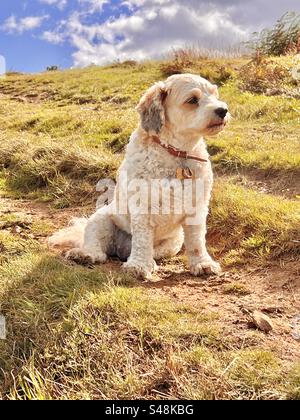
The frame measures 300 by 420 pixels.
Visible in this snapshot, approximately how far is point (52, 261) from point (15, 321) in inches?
38.1

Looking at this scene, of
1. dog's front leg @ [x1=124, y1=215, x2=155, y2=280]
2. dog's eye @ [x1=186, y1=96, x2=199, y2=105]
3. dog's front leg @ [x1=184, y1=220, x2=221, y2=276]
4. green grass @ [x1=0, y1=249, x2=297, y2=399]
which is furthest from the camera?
dog's front leg @ [x1=184, y1=220, x2=221, y2=276]

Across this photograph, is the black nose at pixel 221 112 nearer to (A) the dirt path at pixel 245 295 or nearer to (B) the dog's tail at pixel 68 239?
(A) the dirt path at pixel 245 295

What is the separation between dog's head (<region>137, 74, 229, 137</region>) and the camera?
4488 millimetres

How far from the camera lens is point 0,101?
17.2 m

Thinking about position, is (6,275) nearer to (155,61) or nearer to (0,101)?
(0,101)

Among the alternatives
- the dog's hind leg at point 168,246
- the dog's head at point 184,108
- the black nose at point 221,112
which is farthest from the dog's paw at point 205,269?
the black nose at point 221,112

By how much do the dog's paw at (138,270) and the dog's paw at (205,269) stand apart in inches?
16.9

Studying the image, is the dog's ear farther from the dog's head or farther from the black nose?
the black nose

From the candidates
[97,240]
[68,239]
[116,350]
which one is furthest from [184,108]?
[116,350]

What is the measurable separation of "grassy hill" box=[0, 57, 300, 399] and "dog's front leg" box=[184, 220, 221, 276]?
13 cm

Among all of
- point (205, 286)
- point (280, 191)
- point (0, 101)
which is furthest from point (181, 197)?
point (0, 101)

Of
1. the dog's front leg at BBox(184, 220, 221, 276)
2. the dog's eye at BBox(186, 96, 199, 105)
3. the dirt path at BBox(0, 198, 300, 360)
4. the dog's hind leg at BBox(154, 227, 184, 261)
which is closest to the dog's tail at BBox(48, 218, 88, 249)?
the dirt path at BBox(0, 198, 300, 360)

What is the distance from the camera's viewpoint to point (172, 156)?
15.5ft

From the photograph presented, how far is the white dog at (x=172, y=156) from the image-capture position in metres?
4.57
